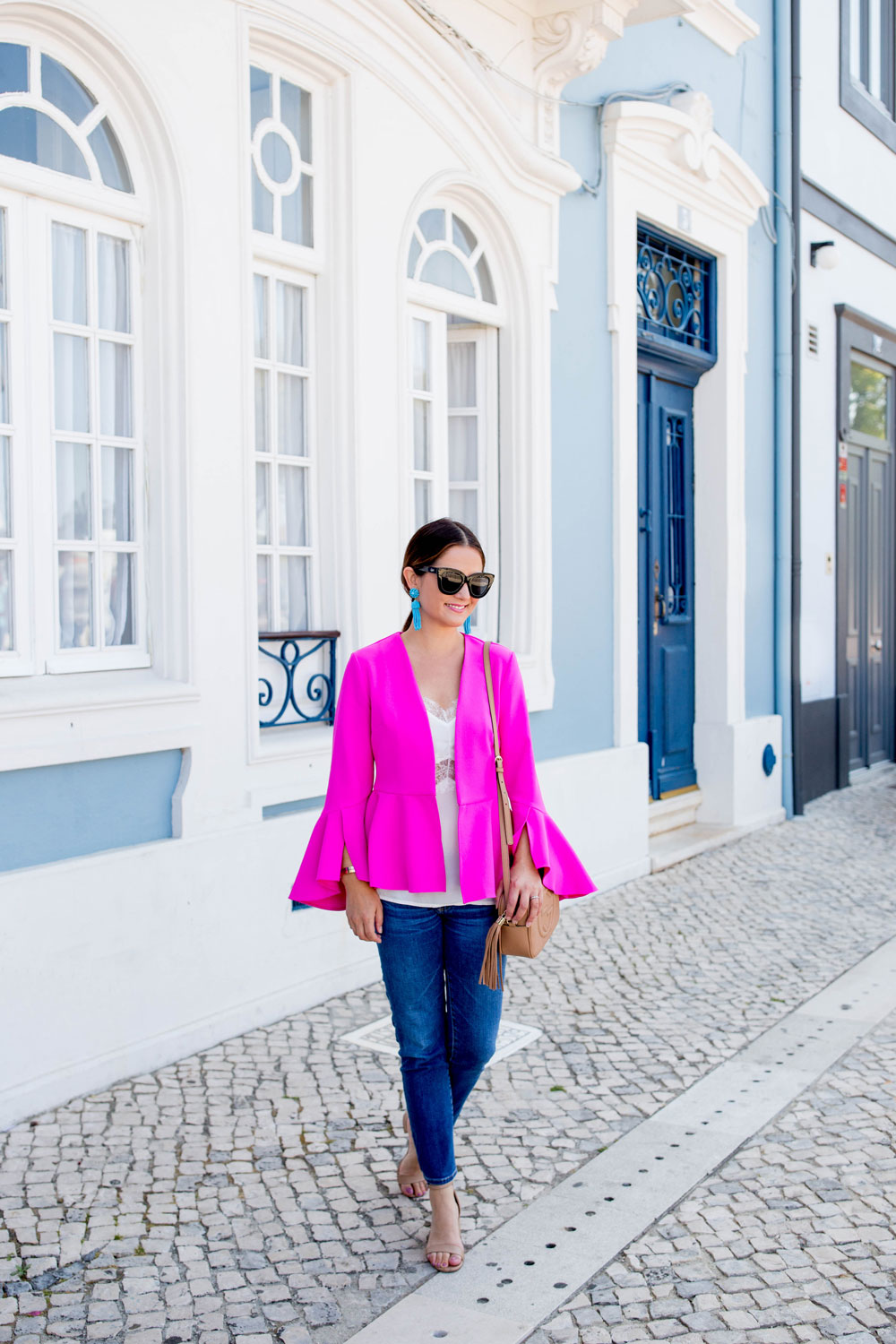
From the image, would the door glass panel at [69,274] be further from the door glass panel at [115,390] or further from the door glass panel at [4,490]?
the door glass panel at [4,490]

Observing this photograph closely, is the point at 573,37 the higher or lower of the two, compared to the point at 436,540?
higher

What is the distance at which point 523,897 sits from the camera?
301 cm

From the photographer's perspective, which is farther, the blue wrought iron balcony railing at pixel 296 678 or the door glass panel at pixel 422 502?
the door glass panel at pixel 422 502

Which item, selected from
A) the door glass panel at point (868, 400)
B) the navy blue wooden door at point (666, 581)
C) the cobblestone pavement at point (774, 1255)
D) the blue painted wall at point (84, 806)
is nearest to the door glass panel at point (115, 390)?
the blue painted wall at point (84, 806)

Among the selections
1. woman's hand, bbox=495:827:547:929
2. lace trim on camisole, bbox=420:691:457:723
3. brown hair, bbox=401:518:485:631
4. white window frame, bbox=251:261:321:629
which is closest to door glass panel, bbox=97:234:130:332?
white window frame, bbox=251:261:321:629

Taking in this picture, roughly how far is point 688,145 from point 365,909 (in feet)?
19.8

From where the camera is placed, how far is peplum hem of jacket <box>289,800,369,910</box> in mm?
3049

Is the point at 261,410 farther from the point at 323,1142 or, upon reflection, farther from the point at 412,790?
the point at 323,1142

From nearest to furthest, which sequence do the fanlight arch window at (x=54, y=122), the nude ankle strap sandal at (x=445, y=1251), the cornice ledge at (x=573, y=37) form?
1. the nude ankle strap sandal at (x=445, y=1251)
2. the fanlight arch window at (x=54, y=122)
3. the cornice ledge at (x=573, y=37)

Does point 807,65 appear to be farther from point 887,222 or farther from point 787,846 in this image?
point 787,846

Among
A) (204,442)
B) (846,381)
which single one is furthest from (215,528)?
(846,381)

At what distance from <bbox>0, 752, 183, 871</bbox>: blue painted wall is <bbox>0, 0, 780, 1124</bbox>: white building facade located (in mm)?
11

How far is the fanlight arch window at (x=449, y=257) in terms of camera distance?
5.96m

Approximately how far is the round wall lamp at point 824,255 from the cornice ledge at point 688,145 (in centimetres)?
89
